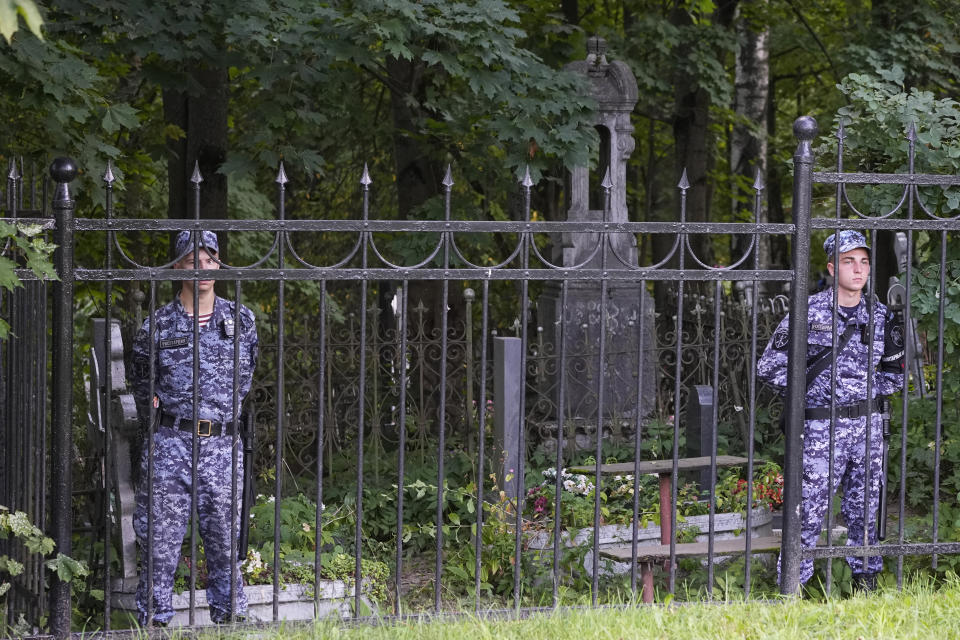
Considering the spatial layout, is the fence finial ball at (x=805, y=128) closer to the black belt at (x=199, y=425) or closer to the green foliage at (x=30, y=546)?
the black belt at (x=199, y=425)

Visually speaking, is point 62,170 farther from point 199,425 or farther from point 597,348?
point 597,348

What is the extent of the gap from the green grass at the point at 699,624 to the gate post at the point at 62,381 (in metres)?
0.58

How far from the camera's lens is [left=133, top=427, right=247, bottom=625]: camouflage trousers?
5.21 m

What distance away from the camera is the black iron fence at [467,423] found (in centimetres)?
458

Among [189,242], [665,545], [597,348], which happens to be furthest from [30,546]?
[597,348]

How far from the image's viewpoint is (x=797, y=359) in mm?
5031

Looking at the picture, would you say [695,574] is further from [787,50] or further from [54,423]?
[787,50]

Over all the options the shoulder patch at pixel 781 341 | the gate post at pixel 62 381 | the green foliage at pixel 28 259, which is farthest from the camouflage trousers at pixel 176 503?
the shoulder patch at pixel 781 341

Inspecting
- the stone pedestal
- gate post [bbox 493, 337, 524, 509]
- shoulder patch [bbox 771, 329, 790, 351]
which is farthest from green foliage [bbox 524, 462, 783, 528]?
the stone pedestal

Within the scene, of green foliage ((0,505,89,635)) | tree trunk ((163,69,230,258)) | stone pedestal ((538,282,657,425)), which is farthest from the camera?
tree trunk ((163,69,230,258))

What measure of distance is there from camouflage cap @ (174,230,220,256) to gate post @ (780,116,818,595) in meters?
2.49

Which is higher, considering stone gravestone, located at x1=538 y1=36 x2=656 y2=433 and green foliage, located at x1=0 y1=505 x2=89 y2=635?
stone gravestone, located at x1=538 y1=36 x2=656 y2=433

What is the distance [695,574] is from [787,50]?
13426 mm

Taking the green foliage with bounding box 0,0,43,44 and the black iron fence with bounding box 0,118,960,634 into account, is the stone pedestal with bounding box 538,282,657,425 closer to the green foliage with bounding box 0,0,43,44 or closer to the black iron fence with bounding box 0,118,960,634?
the black iron fence with bounding box 0,118,960,634
